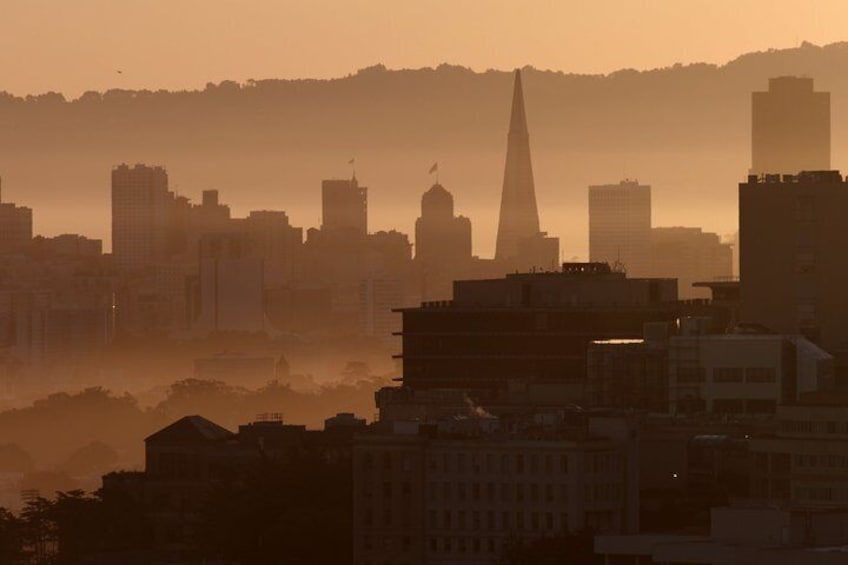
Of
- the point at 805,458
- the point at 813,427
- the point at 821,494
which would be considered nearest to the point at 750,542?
the point at 821,494

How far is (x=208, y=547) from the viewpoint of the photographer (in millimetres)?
173250

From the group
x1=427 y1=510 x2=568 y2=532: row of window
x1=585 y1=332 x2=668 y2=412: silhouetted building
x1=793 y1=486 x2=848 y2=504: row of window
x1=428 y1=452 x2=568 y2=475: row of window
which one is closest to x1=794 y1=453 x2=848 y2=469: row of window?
x1=793 y1=486 x2=848 y2=504: row of window

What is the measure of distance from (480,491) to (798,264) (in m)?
45.1

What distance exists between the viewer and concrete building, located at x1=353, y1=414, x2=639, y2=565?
502ft

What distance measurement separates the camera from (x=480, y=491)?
509 feet

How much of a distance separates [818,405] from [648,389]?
23076 millimetres

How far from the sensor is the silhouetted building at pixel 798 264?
196500 mm

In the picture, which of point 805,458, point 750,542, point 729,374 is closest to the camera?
point 750,542

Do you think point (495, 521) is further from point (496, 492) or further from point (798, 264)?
point (798, 264)

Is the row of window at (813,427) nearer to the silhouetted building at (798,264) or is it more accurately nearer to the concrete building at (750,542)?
the concrete building at (750,542)

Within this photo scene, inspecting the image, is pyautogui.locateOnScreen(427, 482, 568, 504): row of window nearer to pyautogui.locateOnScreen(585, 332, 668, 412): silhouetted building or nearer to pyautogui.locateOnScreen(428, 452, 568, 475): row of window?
pyautogui.locateOnScreen(428, 452, 568, 475): row of window

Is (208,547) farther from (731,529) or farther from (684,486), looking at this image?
(731,529)

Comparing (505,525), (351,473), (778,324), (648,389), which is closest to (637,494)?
(505,525)

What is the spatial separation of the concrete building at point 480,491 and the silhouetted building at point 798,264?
39395 millimetres
